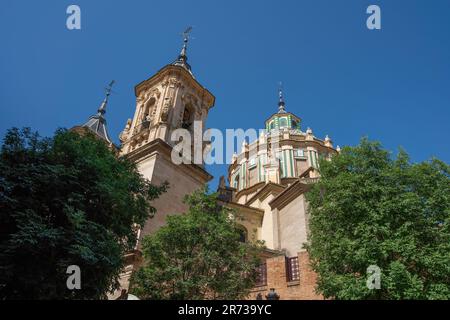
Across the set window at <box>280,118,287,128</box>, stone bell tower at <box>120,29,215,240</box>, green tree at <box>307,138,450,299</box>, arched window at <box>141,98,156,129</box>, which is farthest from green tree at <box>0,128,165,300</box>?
window at <box>280,118,287,128</box>

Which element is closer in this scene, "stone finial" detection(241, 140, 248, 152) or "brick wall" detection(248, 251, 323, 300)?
"brick wall" detection(248, 251, 323, 300)

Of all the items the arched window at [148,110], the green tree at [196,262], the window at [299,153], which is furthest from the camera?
the window at [299,153]

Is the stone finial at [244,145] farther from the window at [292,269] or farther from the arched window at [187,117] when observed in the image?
the window at [292,269]

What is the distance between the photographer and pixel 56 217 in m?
10.8

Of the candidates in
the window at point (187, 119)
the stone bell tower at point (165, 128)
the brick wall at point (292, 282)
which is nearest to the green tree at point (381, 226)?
the brick wall at point (292, 282)

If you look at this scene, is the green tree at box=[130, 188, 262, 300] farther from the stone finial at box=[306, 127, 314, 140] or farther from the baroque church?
the stone finial at box=[306, 127, 314, 140]

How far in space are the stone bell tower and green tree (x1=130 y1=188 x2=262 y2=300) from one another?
5.83 m

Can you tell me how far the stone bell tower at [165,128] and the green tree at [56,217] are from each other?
7.64 m

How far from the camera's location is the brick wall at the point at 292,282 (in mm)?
14750

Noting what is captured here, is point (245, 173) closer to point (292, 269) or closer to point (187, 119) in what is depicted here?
point (187, 119)

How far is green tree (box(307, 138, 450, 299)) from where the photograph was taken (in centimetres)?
1089

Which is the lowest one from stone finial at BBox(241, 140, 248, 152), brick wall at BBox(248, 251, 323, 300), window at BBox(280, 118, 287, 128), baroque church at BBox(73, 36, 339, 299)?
brick wall at BBox(248, 251, 323, 300)

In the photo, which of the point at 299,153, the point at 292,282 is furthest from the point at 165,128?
the point at 299,153

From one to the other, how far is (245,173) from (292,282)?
1129 inches
